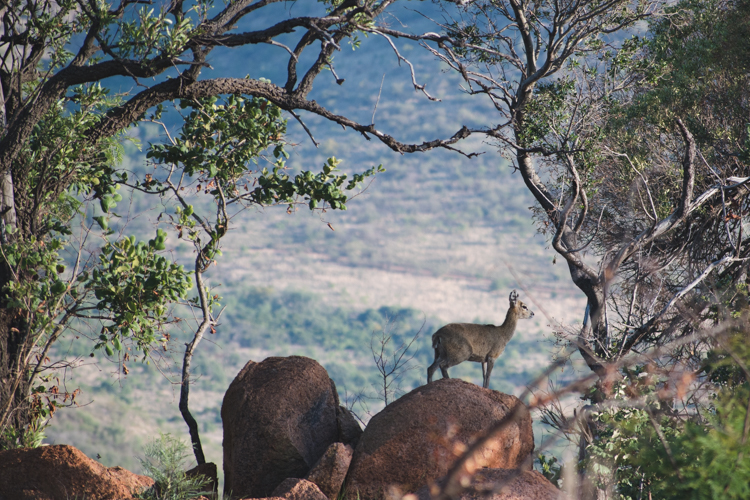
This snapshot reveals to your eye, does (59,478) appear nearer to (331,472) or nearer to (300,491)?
(300,491)

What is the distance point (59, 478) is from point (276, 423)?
2.49m

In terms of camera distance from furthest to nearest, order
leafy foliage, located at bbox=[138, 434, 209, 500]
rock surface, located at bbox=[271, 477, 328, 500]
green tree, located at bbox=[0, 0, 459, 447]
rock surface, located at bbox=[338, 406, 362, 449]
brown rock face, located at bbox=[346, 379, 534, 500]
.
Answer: rock surface, located at bbox=[338, 406, 362, 449] < green tree, located at bbox=[0, 0, 459, 447] < brown rock face, located at bbox=[346, 379, 534, 500] < leafy foliage, located at bbox=[138, 434, 209, 500] < rock surface, located at bbox=[271, 477, 328, 500]

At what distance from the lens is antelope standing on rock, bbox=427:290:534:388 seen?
35.6 feet

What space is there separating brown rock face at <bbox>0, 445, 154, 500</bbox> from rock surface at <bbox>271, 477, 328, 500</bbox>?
187cm

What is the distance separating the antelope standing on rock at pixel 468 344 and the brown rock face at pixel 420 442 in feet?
9.92

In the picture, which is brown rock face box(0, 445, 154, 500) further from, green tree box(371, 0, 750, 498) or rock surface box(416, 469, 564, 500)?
green tree box(371, 0, 750, 498)

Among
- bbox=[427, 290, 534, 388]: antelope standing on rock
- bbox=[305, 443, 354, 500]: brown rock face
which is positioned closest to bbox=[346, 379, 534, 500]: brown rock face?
bbox=[305, 443, 354, 500]: brown rock face

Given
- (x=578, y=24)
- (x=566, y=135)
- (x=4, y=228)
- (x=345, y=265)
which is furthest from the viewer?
(x=345, y=265)

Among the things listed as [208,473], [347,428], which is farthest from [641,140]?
[208,473]

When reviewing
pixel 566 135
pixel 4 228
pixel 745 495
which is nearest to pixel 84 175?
pixel 4 228

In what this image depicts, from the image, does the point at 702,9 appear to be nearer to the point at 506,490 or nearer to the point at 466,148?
the point at 506,490

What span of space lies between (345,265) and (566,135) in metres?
66.4

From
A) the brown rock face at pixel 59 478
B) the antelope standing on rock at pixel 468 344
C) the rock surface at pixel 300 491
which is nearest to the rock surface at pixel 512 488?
the rock surface at pixel 300 491

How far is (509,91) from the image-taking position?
13.7m
